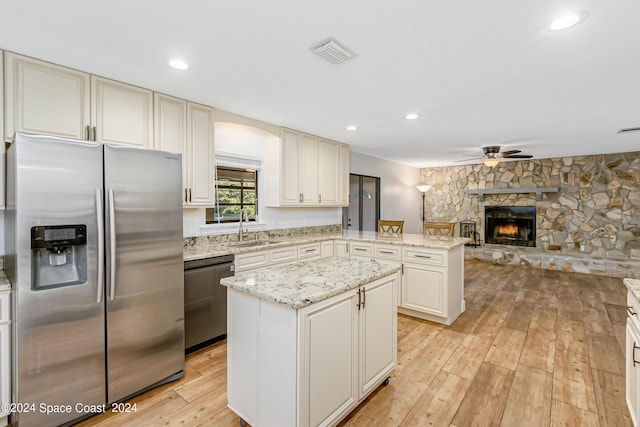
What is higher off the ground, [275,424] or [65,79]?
[65,79]

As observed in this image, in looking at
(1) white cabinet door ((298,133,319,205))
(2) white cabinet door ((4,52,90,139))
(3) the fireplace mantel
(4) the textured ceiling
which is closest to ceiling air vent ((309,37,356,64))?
(4) the textured ceiling

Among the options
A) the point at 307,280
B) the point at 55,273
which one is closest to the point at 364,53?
the point at 307,280

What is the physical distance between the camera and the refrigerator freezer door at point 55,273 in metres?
1.71

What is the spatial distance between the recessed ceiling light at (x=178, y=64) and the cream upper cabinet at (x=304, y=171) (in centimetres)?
185

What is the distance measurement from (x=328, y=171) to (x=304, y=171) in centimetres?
54

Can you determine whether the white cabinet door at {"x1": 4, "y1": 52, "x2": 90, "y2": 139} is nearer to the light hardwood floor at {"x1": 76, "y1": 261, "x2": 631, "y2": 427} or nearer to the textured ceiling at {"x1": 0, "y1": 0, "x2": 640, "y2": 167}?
the textured ceiling at {"x1": 0, "y1": 0, "x2": 640, "y2": 167}


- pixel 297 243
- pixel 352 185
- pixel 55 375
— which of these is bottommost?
pixel 55 375

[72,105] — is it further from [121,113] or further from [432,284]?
[432,284]

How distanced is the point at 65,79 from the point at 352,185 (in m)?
4.54

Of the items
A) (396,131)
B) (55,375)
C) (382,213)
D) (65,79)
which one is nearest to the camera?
(55,375)

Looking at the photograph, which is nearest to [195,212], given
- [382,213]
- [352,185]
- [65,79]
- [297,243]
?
[297,243]

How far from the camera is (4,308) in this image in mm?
1759

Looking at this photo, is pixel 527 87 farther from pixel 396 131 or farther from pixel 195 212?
pixel 195 212

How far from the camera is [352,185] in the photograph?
5.99 m
